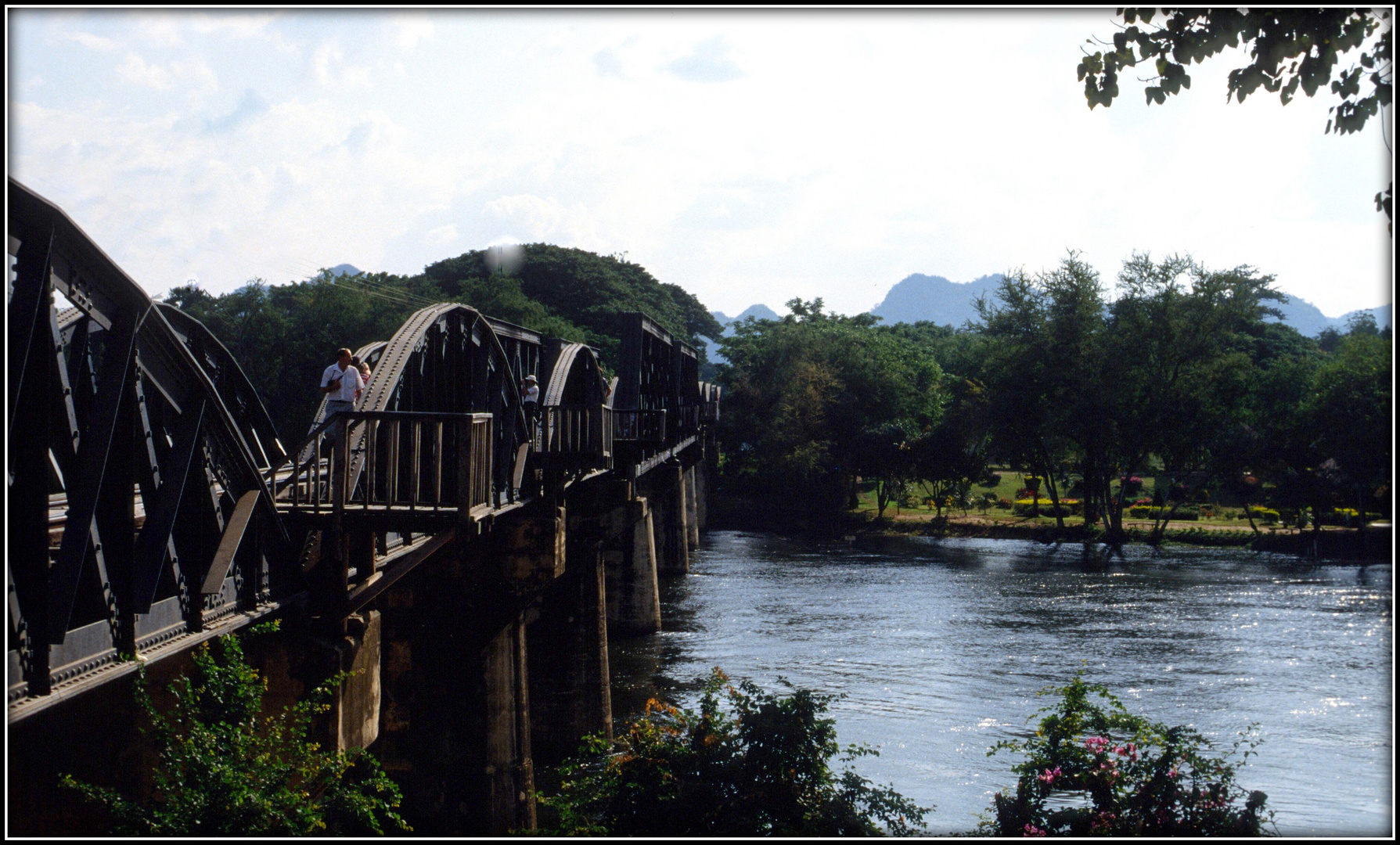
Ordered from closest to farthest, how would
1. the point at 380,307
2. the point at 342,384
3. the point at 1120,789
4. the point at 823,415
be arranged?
1. the point at 1120,789
2. the point at 342,384
3. the point at 380,307
4. the point at 823,415

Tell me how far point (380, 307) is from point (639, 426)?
1473 inches

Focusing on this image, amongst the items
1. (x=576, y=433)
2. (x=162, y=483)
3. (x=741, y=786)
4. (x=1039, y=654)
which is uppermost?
(x=576, y=433)

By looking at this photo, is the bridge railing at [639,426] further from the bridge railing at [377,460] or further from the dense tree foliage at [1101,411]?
the dense tree foliage at [1101,411]

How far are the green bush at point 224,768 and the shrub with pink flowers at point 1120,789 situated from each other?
6.28 m

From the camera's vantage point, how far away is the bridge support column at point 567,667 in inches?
861

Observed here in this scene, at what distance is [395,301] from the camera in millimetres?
65625

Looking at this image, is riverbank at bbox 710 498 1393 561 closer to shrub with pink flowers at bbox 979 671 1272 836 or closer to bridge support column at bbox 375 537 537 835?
shrub with pink flowers at bbox 979 671 1272 836

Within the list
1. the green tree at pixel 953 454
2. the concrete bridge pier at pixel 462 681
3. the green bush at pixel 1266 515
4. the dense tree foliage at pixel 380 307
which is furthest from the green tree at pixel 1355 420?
the concrete bridge pier at pixel 462 681

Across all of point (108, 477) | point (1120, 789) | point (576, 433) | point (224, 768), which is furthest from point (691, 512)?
point (108, 477)

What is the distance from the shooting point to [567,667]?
22.4m

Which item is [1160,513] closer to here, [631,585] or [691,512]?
[691,512]

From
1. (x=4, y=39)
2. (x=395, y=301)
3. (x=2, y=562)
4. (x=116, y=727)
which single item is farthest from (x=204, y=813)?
(x=395, y=301)

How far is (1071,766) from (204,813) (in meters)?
7.44

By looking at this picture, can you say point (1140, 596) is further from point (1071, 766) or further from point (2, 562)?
point (2, 562)
